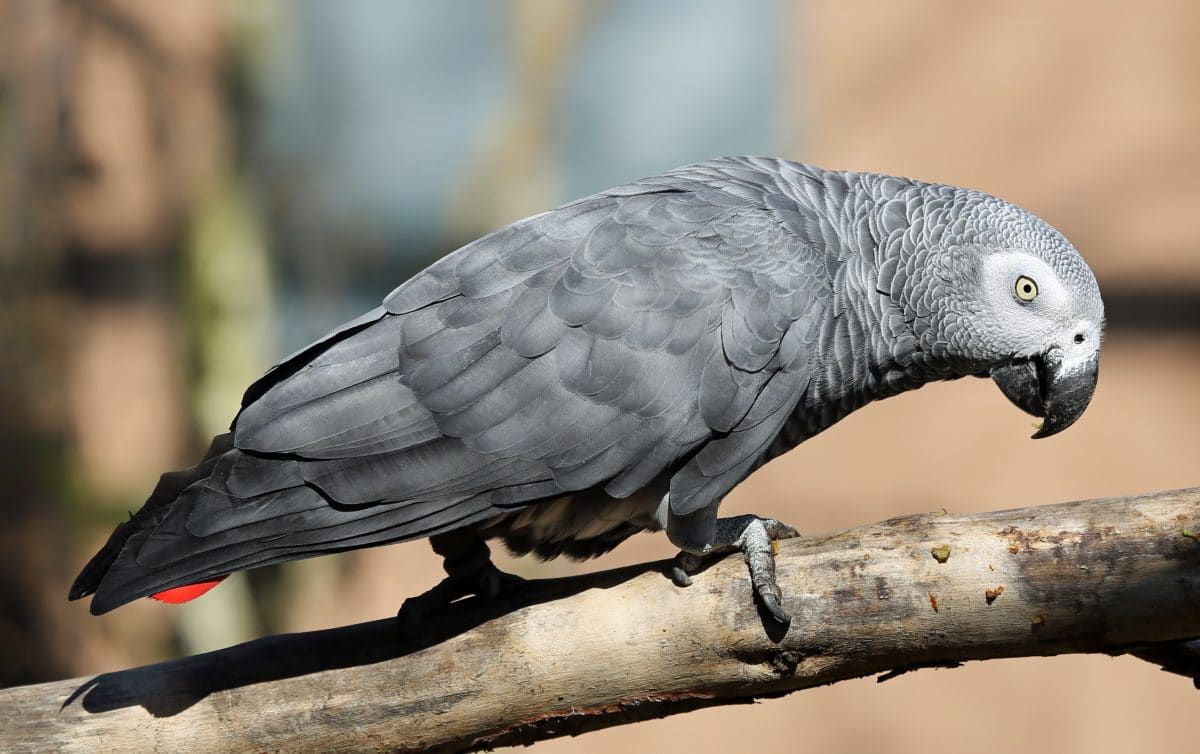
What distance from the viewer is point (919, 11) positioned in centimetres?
328

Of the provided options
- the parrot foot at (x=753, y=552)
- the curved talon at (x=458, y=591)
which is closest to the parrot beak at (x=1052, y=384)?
the parrot foot at (x=753, y=552)

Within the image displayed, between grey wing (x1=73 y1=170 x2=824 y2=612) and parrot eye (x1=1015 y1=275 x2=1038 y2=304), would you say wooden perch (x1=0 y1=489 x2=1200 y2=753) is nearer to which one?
grey wing (x1=73 y1=170 x2=824 y2=612)

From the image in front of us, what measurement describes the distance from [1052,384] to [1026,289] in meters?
0.19

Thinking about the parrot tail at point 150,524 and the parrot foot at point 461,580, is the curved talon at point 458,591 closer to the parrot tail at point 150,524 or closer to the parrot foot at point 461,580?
the parrot foot at point 461,580

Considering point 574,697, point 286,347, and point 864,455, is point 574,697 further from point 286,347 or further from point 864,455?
point 286,347

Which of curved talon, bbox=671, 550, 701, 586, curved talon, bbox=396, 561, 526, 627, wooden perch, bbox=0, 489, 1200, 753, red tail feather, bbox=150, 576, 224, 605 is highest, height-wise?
red tail feather, bbox=150, 576, 224, 605

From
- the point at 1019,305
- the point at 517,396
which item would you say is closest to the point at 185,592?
the point at 517,396

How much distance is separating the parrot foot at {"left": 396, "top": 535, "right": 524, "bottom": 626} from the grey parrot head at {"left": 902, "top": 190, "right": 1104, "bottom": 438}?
0.91 m

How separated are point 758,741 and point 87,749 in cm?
222

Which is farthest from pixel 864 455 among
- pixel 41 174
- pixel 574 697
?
pixel 41 174

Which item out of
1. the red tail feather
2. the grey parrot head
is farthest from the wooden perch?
the grey parrot head

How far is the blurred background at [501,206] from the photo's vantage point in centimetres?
326

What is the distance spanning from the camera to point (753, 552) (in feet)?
5.58

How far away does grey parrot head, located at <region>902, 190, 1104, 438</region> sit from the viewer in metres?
1.88
